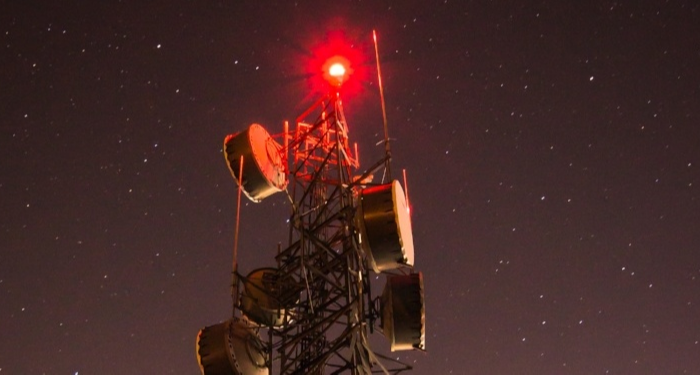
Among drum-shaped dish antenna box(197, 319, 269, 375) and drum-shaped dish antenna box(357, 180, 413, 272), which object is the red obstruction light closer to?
drum-shaped dish antenna box(357, 180, 413, 272)

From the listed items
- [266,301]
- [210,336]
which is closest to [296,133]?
[266,301]

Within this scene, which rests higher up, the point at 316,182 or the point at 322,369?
the point at 316,182

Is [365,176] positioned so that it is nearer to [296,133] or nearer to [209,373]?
[296,133]

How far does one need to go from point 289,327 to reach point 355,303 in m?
1.35

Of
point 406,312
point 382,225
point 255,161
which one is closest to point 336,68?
point 255,161

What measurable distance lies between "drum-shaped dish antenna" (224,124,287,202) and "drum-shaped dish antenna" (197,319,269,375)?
2.67 meters

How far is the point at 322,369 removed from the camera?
10.9 m

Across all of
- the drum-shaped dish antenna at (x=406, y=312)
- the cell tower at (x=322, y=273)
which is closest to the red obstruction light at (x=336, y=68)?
the cell tower at (x=322, y=273)

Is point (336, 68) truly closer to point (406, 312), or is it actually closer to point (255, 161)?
point (255, 161)

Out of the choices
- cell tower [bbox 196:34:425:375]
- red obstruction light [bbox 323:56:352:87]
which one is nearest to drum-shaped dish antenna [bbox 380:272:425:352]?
cell tower [bbox 196:34:425:375]

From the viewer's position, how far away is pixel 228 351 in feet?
34.5

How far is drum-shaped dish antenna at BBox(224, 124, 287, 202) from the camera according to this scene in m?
→ 12.6

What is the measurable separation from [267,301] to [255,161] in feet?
8.22

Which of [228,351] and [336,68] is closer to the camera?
[228,351]
